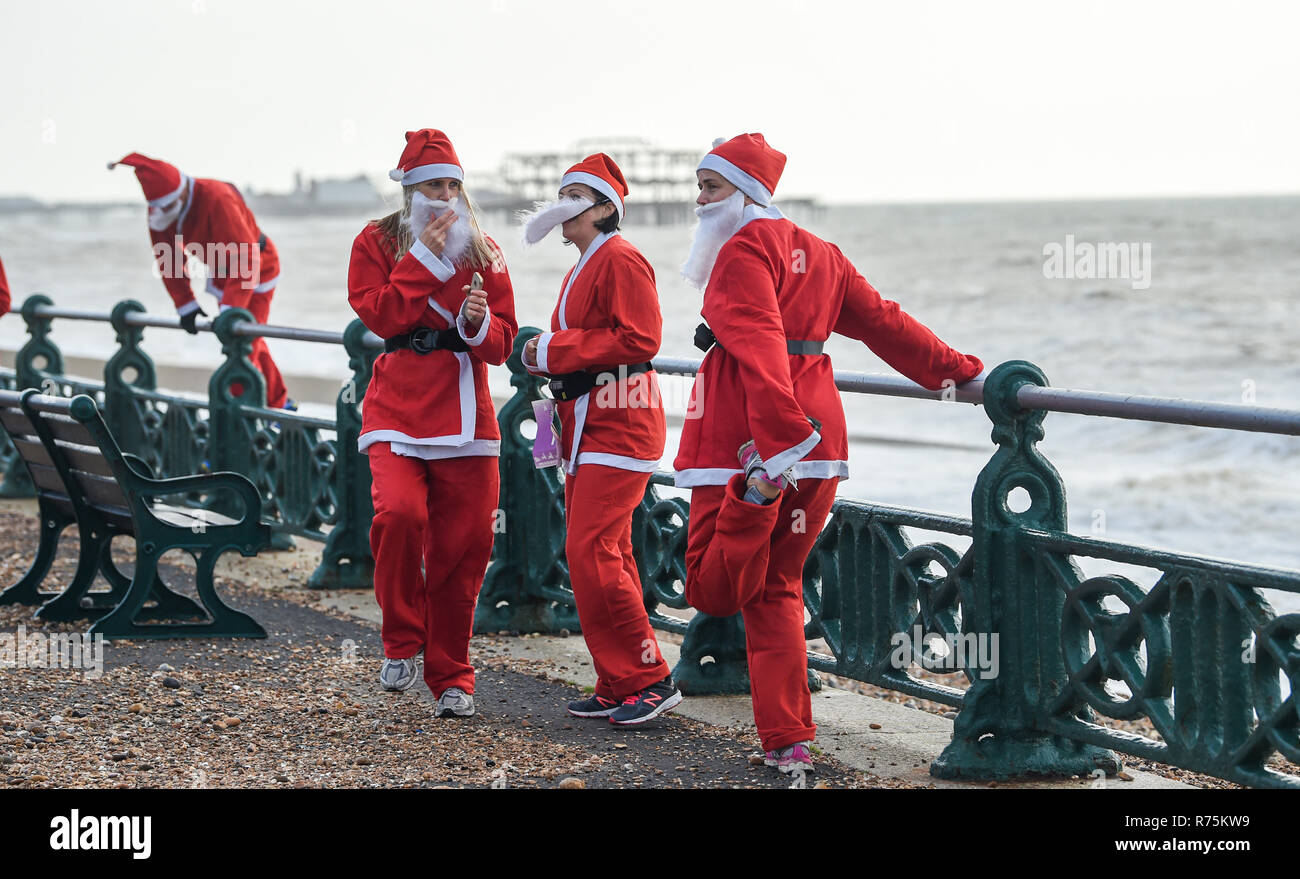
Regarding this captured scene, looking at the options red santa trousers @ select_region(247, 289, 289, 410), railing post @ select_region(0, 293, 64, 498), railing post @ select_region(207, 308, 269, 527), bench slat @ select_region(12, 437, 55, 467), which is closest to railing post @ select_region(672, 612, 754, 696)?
bench slat @ select_region(12, 437, 55, 467)

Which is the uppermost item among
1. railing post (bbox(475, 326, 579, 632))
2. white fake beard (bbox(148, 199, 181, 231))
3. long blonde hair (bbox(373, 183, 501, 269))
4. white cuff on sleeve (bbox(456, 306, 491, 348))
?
white fake beard (bbox(148, 199, 181, 231))

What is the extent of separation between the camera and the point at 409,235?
549 centimetres

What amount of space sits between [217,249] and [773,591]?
6.04 m

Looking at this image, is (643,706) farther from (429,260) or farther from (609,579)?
(429,260)

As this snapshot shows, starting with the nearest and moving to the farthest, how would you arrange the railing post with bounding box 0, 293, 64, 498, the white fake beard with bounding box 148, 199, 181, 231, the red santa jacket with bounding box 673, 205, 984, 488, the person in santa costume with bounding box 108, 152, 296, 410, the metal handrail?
the metal handrail → the red santa jacket with bounding box 673, 205, 984, 488 → the person in santa costume with bounding box 108, 152, 296, 410 → the white fake beard with bounding box 148, 199, 181, 231 → the railing post with bounding box 0, 293, 64, 498

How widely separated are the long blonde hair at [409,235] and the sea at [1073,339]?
1.67 metres

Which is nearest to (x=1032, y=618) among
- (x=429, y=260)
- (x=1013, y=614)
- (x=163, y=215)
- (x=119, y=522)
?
(x=1013, y=614)

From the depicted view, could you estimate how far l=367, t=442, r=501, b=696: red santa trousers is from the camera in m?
5.50

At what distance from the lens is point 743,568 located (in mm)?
4516

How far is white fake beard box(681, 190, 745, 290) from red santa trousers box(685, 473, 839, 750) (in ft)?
2.02

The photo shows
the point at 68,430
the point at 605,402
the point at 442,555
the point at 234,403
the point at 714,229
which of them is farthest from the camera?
the point at 234,403

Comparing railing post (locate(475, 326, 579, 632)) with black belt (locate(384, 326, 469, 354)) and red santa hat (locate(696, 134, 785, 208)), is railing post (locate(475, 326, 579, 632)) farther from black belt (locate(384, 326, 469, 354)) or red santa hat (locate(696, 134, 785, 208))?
red santa hat (locate(696, 134, 785, 208))

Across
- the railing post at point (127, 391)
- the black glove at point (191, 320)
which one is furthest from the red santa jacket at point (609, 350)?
the railing post at point (127, 391)

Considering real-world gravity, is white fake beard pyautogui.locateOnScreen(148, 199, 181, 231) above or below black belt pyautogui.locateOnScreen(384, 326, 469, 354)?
above
